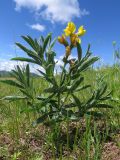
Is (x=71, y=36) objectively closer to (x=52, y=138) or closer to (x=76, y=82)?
(x=76, y=82)

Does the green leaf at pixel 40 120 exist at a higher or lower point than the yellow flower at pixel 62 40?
lower

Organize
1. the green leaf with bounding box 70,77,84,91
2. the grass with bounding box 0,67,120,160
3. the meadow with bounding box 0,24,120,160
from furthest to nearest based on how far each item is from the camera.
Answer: the green leaf with bounding box 70,77,84,91, the meadow with bounding box 0,24,120,160, the grass with bounding box 0,67,120,160

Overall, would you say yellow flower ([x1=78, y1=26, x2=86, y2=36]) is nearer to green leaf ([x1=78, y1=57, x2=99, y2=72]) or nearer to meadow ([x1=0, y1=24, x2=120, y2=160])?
meadow ([x1=0, y1=24, x2=120, y2=160])

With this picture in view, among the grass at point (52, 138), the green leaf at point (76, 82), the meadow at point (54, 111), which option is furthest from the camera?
the green leaf at point (76, 82)

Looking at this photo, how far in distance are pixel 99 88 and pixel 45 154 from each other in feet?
2.13

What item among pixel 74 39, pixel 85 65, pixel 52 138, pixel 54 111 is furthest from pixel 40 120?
pixel 74 39

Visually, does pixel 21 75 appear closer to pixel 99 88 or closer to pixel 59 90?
pixel 59 90

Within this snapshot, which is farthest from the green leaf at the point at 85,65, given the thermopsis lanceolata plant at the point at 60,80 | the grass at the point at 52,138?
the grass at the point at 52,138

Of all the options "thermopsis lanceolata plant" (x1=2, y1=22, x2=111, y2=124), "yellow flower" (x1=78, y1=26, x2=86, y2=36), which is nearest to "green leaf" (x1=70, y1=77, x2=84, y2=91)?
"thermopsis lanceolata plant" (x1=2, y1=22, x2=111, y2=124)

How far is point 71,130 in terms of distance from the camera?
2555mm

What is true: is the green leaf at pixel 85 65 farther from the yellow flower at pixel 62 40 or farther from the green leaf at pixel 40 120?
the green leaf at pixel 40 120

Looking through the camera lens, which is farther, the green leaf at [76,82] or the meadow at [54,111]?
the green leaf at [76,82]

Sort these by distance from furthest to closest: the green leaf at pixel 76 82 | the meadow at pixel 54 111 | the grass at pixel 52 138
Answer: the green leaf at pixel 76 82
the meadow at pixel 54 111
the grass at pixel 52 138

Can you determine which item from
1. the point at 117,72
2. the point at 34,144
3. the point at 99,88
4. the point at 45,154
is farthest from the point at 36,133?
the point at 117,72
